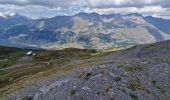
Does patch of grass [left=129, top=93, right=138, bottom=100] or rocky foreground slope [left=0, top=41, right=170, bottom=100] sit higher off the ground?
rocky foreground slope [left=0, top=41, right=170, bottom=100]

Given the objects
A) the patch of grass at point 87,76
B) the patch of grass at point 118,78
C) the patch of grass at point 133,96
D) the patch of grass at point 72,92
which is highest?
the patch of grass at point 87,76

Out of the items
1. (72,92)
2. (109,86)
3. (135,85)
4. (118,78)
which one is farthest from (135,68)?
(72,92)

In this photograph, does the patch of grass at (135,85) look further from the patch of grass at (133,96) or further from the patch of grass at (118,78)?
the patch of grass at (133,96)

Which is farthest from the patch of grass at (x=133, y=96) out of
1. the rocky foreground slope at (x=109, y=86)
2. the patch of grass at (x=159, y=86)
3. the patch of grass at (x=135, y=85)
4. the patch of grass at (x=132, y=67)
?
the patch of grass at (x=132, y=67)

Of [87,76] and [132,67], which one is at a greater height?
[132,67]

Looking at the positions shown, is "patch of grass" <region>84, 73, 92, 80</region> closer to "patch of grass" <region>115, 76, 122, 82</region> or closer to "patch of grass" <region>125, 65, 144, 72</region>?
"patch of grass" <region>115, 76, 122, 82</region>

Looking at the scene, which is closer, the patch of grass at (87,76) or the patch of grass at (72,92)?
the patch of grass at (72,92)

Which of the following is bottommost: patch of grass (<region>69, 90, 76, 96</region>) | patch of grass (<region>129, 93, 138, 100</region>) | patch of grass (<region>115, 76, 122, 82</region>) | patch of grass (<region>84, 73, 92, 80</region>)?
patch of grass (<region>129, 93, 138, 100</region>)

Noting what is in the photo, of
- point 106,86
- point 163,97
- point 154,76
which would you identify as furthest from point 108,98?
point 154,76

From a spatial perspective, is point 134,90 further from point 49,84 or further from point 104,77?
point 49,84

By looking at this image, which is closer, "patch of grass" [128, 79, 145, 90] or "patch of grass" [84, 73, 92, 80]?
"patch of grass" [128, 79, 145, 90]

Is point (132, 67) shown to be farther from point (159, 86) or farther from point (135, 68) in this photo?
point (159, 86)

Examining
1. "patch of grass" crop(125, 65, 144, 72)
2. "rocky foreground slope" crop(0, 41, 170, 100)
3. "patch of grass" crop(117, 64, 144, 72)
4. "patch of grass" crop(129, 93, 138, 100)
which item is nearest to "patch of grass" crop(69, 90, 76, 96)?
"rocky foreground slope" crop(0, 41, 170, 100)

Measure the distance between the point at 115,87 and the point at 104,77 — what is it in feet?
8.60
